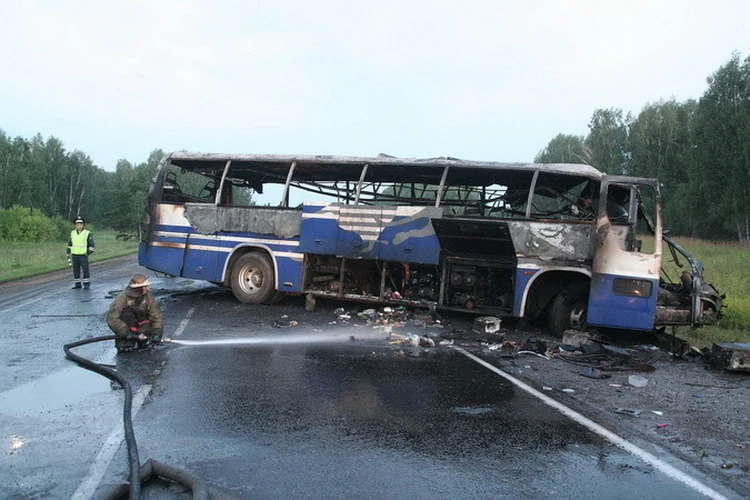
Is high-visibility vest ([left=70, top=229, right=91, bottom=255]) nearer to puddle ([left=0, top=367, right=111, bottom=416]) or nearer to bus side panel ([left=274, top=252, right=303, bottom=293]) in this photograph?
bus side panel ([left=274, top=252, right=303, bottom=293])

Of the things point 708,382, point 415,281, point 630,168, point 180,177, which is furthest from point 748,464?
point 630,168

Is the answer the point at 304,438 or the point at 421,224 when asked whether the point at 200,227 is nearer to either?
the point at 421,224

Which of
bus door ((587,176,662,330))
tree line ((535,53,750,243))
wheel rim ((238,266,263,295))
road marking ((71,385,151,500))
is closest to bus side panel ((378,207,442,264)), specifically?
bus door ((587,176,662,330))

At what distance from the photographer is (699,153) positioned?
46.8m

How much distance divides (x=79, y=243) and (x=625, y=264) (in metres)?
12.7

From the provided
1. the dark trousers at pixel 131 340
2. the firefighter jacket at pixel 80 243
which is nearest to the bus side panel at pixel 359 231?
the dark trousers at pixel 131 340

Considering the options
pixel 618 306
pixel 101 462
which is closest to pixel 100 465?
pixel 101 462

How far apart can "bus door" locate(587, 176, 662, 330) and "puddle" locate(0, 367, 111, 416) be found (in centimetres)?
730

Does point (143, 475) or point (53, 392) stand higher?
point (143, 475)

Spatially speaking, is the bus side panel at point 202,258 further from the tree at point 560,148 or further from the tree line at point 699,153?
the tree at point 560,148

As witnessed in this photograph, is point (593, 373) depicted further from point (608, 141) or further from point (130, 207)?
point (130, 207)

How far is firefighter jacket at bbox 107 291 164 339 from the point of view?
7508 mm

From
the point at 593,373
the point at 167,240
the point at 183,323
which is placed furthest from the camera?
the point at 167,240

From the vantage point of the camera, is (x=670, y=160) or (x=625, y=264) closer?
(x=625, y=264)
